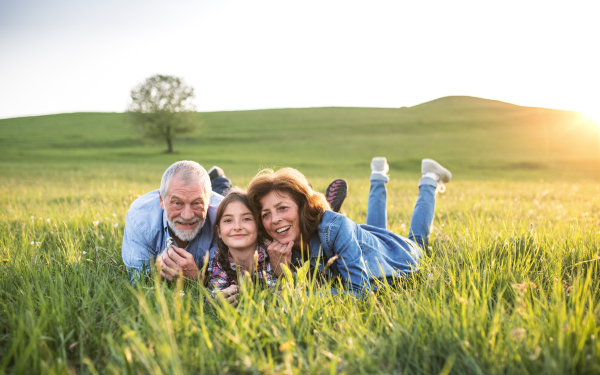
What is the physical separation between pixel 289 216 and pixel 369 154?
3669cm

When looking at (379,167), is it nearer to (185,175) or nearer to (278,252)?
(278,252)

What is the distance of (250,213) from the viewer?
12.1 feet

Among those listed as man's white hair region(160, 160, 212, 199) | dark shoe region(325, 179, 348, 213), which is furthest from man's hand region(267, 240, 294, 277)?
dark shoe region(325, 179, 348, 213)

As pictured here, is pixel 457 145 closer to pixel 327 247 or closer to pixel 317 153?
pixel 317 153

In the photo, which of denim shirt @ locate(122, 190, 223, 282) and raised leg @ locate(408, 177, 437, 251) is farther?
raised leg @ locate(408, 177, 437, 251)

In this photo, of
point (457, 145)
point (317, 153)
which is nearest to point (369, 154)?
point (317, 153)

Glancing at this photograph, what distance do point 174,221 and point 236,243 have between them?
0.82 m

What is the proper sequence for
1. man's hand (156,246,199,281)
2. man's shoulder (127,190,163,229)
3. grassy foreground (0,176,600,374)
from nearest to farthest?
grassy foreground (0,176,600,374) < man's hand (156,246,199,281) < man's shoulder (127,190,163,229)

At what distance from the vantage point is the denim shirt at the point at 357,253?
10.9 feet

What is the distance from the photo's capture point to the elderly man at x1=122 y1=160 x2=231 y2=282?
3766 millimetres

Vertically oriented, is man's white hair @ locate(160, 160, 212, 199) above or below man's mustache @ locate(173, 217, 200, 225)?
above

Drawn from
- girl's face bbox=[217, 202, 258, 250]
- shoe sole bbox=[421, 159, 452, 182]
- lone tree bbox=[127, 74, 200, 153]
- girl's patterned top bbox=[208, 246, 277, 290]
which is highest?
lone tree bbox=[127, 74, 200, 153]

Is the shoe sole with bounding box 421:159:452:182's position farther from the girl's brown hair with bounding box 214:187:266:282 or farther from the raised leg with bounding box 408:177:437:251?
the girl's brown hair with bounding box 214:187:266:282

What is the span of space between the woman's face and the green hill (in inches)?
733
